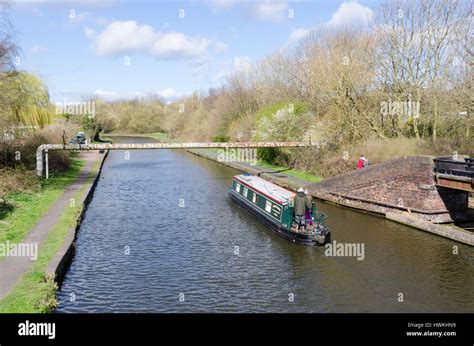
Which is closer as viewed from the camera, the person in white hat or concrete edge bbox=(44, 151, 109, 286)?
concrete edge bbox=(44, 151, 109, 286)

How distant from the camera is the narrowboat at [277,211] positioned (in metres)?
15.1

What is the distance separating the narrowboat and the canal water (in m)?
0.35

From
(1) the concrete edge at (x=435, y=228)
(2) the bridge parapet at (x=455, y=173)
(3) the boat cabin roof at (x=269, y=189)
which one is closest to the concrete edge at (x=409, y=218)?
(1) the concrete edge at (x=435, y=228)

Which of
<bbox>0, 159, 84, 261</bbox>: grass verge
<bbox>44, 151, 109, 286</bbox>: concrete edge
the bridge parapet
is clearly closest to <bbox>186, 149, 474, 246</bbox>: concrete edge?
the bridge parapet

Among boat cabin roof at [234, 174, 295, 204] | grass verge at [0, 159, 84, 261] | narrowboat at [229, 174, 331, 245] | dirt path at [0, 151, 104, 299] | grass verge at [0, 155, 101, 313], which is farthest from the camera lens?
boat cabin roof at [234, 174, 295, 204]

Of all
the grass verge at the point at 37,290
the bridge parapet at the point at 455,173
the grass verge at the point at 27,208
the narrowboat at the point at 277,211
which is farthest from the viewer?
the bridge parapet at the point at 455,173

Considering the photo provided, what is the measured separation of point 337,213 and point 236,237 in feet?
18.2

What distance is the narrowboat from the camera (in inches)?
595

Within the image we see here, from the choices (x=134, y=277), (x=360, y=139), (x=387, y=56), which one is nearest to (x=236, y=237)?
(x=134, y=277)

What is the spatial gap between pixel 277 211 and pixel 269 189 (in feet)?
8.44

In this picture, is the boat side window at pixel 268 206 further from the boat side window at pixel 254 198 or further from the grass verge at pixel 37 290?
the grass verge at pixel 37 290

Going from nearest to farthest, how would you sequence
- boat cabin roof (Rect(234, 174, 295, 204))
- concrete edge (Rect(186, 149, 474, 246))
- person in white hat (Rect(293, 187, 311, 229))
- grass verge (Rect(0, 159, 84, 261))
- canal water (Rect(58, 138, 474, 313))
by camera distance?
canal water (Rect(58, 138, 474, 313)), grass verge (Rect(0, 159, 84, 261)), concrete edge (Rect(186, 149, 474, 246)), person in white hat (Rect(293, 187, 311, 229)), boat cabin roof (Rect(234, 174, 295, 204))

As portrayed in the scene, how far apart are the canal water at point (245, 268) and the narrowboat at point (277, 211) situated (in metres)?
0.35

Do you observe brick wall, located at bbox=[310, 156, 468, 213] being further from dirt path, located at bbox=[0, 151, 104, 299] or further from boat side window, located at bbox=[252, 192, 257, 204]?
dirt path, located at bbox=[0, 151, 104, 299]
